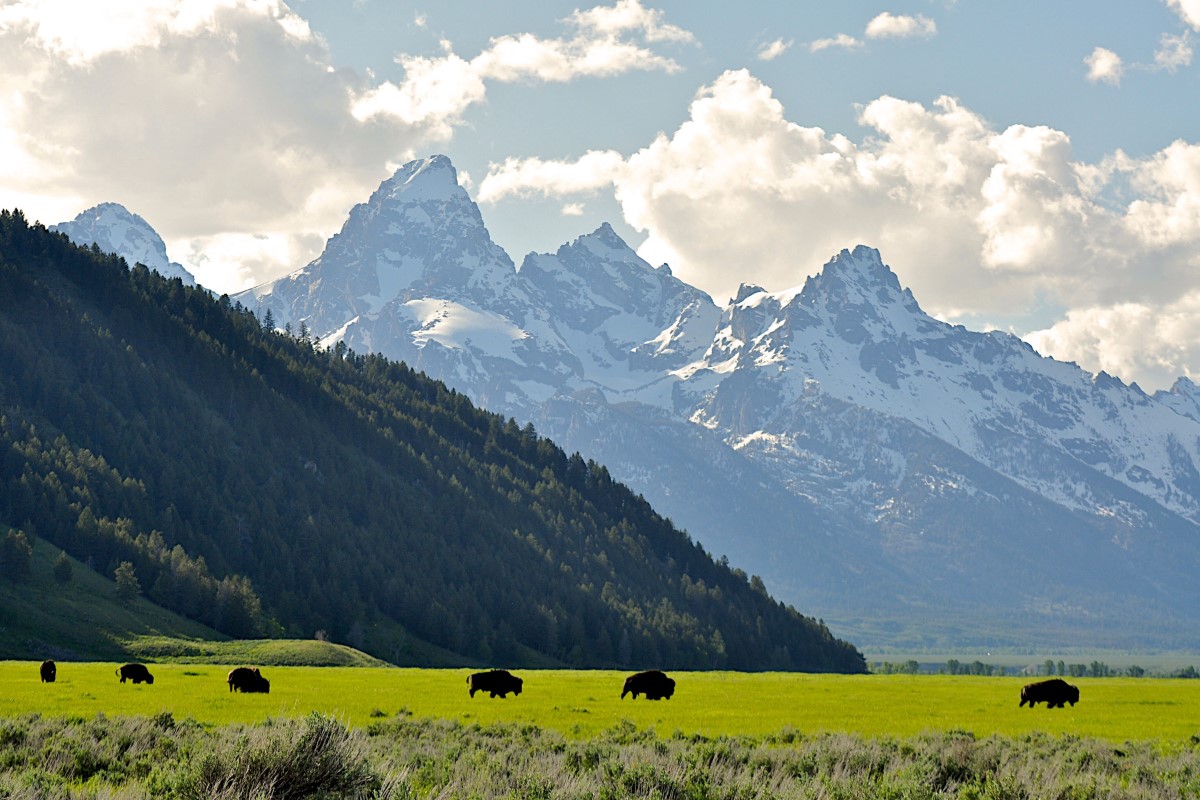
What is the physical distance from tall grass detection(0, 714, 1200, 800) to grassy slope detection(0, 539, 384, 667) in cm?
9107

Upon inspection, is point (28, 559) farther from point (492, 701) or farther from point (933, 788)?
point (933, 788)

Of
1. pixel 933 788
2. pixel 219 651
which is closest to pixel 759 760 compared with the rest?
pixel 933 788

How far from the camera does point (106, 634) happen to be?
449ft

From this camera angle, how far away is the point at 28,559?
150 meters

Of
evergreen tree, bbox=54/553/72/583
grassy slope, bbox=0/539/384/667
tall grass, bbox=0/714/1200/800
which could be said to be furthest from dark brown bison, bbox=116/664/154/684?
evergreen tree, bbox=54/553/72/583

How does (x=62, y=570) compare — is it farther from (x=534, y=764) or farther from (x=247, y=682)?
(x=534, y=764)

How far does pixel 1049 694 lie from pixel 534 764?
37.7 meters

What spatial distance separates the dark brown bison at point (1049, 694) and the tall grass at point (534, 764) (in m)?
17.4

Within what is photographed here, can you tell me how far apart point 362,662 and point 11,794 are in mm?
111280

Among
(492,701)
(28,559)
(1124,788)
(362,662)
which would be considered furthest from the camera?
(28,559)

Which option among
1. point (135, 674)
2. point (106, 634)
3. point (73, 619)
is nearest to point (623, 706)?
point (135, 674)

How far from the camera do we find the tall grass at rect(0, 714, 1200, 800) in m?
21.5

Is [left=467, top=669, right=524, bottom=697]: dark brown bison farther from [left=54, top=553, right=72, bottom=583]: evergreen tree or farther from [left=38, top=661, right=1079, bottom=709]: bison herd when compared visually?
[left=54, top=553, right=72, bottom=583]: evergreen tree

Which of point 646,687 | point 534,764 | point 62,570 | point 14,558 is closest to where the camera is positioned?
point 534,764
